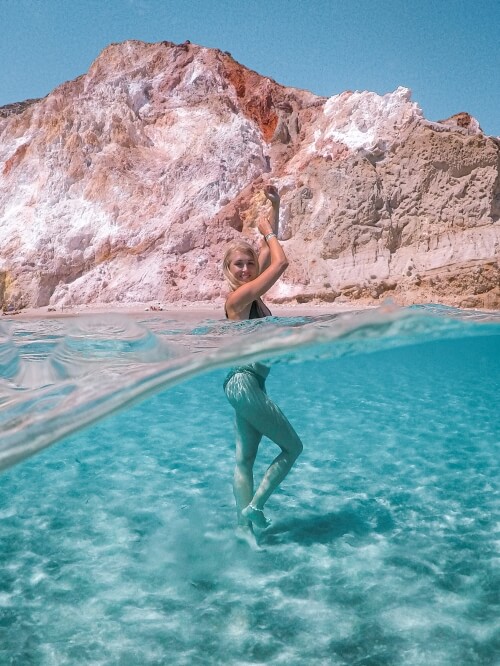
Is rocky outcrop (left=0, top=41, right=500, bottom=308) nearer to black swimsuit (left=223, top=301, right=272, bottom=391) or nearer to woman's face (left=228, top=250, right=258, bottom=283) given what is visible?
black swimsuit (left=223, top=301, right=272, bottom=391)

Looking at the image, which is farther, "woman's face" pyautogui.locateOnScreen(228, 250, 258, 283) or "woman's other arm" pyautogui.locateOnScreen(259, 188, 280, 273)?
"woman's other arm" pyautogui.locateOnScreen(259, 188, 280, 273)

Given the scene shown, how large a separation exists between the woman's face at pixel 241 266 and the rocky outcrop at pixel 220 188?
61.4ft

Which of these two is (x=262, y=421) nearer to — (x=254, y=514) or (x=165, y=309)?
(x=254, y=514)

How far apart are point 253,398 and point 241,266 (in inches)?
32.4

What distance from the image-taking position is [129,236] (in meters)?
29.7

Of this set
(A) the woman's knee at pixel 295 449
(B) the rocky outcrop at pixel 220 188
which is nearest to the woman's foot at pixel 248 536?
(A) the woman's knee at pixel 295 449

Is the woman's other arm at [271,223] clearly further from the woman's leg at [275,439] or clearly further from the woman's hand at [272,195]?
the woman's leg at [275,439]

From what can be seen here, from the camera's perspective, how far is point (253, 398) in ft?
11.2

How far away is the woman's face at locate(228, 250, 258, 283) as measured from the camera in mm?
3508

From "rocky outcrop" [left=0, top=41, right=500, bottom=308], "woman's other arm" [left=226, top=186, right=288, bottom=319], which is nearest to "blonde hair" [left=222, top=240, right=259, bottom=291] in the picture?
"woman's other arm" [left=226, top=186, right=288, bottom=319]

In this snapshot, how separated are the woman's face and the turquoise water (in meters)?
0.39

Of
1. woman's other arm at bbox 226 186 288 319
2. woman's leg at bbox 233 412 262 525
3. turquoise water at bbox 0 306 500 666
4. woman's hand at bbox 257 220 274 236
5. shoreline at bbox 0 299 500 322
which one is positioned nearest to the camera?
turquoise water at bbox 0 306 500 666

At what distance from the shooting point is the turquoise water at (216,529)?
111 inches

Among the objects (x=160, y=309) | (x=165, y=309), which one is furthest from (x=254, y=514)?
(x=165, y=309)
